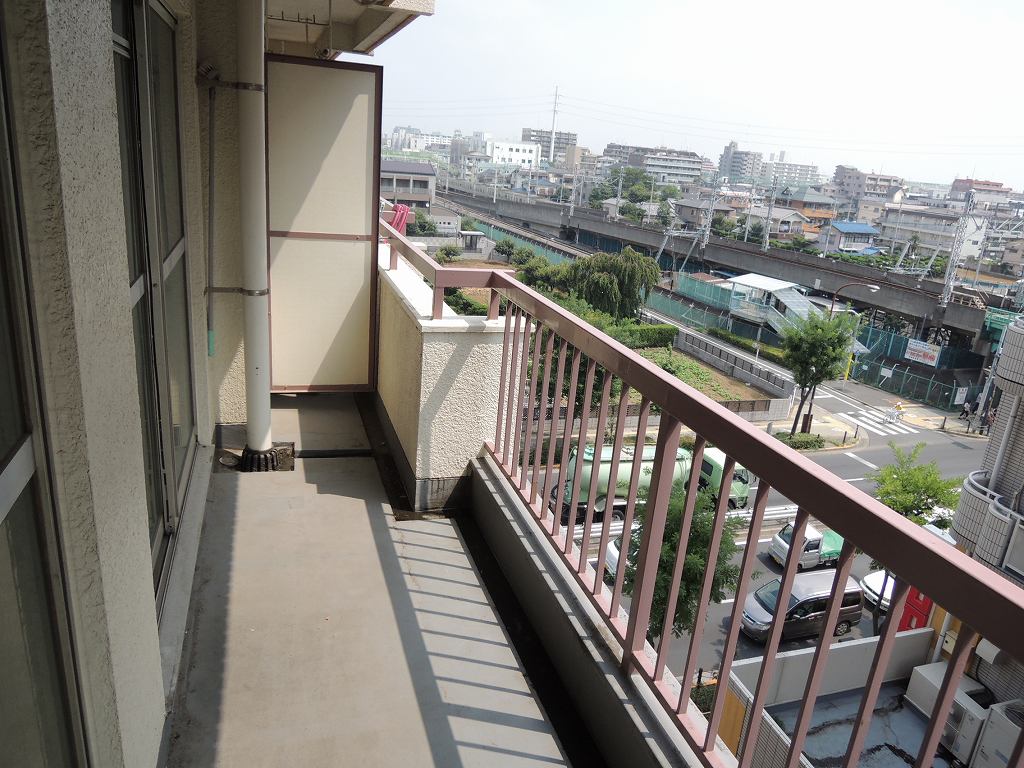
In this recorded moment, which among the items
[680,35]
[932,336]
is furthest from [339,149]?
[680,35]

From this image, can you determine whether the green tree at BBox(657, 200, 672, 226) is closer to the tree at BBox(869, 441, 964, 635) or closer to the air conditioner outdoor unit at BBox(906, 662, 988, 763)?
the tree at BBox(869, 441, 964, 635)

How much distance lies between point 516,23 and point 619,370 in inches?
2913

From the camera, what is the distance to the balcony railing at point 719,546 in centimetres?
85

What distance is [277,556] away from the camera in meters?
2.54

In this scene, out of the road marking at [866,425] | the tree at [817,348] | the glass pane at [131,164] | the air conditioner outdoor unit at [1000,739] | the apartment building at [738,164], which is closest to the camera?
the glass pane at [131,164]

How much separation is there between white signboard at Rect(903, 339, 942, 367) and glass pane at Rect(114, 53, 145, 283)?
35507 mm

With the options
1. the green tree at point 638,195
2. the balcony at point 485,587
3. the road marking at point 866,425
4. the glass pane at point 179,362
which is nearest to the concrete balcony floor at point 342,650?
the balcony at point 485,587

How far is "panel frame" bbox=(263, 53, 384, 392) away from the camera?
3.61 meters

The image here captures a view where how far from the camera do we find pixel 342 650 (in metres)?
2.07

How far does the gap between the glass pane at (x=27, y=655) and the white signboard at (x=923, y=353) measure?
3613 cm

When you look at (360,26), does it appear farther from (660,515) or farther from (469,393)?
(660,515)

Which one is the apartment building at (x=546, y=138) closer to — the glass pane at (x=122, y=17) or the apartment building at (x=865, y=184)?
the apartment building at (x=865, y=184)

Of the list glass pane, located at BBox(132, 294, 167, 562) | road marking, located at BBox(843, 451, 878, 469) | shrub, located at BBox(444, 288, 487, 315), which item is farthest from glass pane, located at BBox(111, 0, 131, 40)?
road marking, located at BBox(843, 451, 878, 469)

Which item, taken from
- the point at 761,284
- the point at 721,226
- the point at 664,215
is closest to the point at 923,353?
the point at 761,284
